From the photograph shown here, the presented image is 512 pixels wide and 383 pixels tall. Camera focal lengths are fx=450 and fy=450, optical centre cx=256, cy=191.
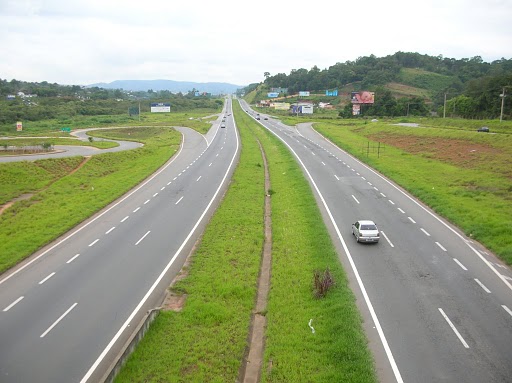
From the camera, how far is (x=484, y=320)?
17031mm

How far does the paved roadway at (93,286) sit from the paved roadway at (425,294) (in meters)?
8.96

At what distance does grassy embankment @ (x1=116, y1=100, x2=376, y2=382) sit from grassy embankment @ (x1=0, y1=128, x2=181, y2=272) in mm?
10103

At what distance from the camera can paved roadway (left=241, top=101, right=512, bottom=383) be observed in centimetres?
1434

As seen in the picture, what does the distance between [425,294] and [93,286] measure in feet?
47.9

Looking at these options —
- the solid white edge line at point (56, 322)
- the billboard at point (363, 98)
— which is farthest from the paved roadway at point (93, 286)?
the billboard at point (363, 98)

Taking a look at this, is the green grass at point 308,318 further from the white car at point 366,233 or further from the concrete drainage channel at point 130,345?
the concrete drainage channel at point 130,345

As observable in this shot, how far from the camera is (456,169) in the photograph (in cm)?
4825

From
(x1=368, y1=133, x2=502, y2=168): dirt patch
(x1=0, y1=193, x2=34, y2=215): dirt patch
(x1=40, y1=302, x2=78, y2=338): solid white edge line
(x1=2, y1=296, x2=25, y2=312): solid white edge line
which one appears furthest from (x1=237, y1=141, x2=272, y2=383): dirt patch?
(x1=368, y1=133, x2=502, y2=168): dirt patch

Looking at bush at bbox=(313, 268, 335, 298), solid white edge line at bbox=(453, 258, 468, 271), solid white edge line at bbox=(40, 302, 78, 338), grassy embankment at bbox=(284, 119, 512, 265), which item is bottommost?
solid white edge line at bbox=(40, 302, 78, 338)

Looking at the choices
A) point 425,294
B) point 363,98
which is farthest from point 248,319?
point 363,98

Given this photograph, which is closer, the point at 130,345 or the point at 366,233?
the point at 130,345

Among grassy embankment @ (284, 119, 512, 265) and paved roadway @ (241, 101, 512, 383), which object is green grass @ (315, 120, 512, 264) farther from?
paved roadway @ (241, 101, 512, 383)

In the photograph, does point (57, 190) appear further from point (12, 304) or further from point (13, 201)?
point (12, 304)

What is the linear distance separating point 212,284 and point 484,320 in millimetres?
11021
